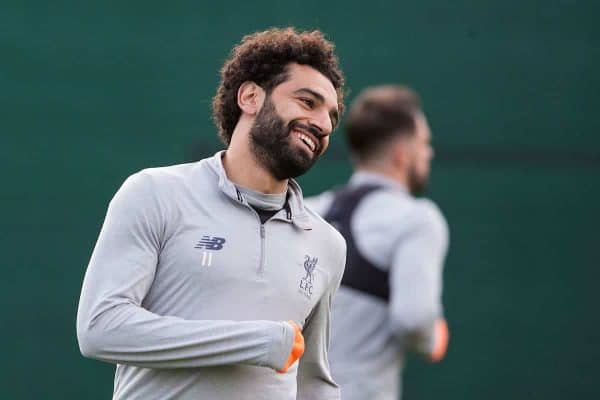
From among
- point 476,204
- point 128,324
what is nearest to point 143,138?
point 476,204

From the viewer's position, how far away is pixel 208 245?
7.92 ft

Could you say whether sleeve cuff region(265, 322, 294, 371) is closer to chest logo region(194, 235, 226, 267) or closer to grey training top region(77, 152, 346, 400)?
grey training top region(77, 152, 346, 400)

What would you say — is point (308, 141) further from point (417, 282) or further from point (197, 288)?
point (417, 282)

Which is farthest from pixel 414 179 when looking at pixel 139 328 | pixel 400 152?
pixel 139 328

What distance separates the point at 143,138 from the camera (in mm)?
5152

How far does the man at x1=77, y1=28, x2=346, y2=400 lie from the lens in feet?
7.52

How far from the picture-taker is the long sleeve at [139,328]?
228cm

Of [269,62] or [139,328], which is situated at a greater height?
[269,62]

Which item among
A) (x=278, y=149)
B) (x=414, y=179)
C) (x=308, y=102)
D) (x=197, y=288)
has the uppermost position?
(x=308, y=102)

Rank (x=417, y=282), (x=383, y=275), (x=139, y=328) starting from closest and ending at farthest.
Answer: (x=139, y=328) < (x=417, y=282) < (x=383, y=275)

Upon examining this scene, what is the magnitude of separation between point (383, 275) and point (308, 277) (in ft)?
2.82

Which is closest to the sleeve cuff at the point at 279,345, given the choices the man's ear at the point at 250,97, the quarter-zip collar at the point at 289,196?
the quarter-zip collar at the point at 289,196

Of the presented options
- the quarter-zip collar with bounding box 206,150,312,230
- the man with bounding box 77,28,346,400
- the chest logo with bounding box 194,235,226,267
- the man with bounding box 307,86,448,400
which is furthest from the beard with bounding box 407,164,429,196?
the chest logo with bounding box 194,235,226,267

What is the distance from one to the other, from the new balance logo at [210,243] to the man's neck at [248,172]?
0.66 feet
